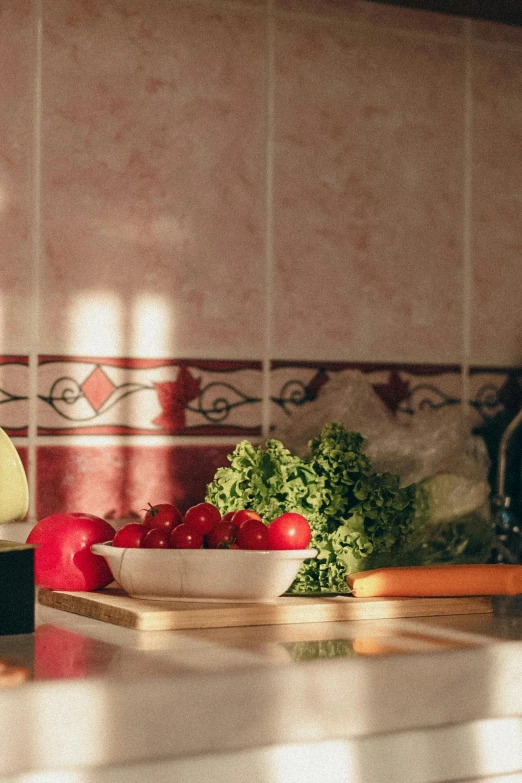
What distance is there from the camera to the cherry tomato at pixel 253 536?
1.32m

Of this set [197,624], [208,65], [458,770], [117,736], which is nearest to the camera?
[117,736]

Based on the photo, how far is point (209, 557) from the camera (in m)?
1.28

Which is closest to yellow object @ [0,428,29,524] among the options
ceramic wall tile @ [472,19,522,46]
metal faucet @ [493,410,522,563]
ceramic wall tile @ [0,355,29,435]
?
ceramic wall tile @ [0,355,29,435]

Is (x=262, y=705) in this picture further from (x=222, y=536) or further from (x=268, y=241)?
(x=268, y=241)

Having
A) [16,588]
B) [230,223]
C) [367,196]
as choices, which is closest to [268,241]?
[230,223]

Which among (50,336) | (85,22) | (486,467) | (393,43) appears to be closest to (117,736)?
(50,336)

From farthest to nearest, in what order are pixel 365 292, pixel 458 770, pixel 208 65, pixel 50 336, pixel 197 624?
pixel 365 292, pixel 208 65, pixel 50 336, pixel 197 624, pixel 458 770

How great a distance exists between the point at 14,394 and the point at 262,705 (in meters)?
0.88

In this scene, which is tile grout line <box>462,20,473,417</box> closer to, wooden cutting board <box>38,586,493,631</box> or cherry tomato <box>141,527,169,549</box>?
wooden cutting board <box>38,586,493,631</box>

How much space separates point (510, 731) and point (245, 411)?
35.4 inches

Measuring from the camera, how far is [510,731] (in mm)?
1142

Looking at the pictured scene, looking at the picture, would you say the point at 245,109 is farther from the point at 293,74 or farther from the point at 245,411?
the point at 245,411

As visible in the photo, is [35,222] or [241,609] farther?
[35,222]

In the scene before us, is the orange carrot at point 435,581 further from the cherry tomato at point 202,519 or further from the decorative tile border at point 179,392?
the decorative tile border at point 179,392
